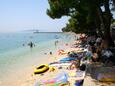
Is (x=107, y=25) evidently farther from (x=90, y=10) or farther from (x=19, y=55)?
(x=19, y=55)

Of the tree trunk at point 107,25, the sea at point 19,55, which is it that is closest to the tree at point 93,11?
the tree trunk at point 107,25

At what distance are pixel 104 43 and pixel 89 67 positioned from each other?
617 centimetres

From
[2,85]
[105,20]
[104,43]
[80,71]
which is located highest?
[105,20]

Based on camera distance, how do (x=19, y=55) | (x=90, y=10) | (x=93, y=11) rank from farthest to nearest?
(x=19, y=55) → (x=93, y=11) → (x=90, y=10)

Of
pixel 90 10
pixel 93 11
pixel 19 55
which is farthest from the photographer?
pixel 19 55

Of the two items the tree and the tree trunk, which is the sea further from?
the tree trunk

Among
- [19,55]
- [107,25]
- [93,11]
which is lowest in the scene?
[19,55]

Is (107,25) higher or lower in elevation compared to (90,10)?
lower

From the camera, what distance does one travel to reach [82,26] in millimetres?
37562

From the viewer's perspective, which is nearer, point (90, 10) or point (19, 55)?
point (90, 10)

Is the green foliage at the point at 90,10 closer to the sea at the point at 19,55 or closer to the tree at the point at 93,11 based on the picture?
A: the tree at the point at 93,11

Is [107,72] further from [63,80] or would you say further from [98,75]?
[63,80]

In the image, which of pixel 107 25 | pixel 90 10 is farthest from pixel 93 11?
pixel 107 25

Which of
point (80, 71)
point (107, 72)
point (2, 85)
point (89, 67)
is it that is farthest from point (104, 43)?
point (2, 85)
